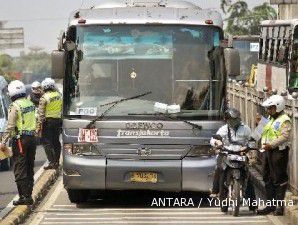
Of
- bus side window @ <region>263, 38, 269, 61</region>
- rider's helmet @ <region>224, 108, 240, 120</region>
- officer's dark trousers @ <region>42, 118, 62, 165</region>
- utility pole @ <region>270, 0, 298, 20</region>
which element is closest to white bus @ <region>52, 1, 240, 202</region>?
rider's helmet @ <region>224, 108, 240, 120</region>

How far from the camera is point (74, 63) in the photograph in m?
16.5

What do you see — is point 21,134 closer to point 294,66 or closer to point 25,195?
point 25,195

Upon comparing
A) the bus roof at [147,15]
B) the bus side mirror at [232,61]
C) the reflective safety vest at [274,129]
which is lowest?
the reflective safety vest at [274,129]

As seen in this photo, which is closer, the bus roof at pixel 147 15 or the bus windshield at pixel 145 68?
the bus windshield at pixel 145 68

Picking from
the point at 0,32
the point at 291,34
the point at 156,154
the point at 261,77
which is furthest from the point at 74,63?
the point at 0,32

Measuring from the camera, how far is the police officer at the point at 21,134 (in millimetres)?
15953

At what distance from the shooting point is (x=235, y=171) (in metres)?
15.0

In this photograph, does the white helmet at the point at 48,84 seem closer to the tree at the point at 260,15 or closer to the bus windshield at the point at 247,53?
the bus windshield at the point at 247,53

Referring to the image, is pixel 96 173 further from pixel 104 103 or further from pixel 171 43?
pixel 171 43

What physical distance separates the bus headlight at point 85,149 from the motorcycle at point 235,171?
2.05 metres

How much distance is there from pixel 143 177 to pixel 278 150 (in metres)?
2.31

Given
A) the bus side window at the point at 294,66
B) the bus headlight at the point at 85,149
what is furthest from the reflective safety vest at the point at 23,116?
the bus side window at the point at 294,66

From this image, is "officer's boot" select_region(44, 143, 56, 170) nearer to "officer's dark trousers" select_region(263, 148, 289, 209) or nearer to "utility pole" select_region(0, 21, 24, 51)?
"officer's dark trousers" select_region(263, 148, 289, 209)

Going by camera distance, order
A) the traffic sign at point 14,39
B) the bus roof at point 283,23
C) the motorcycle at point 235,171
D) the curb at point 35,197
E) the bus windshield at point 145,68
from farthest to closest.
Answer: the traffic sign at point 14,39, the bus roof at point 283,23, the bus windshield at point 145,68, the motorcycle at point 235,171, the curb at point 35,197
